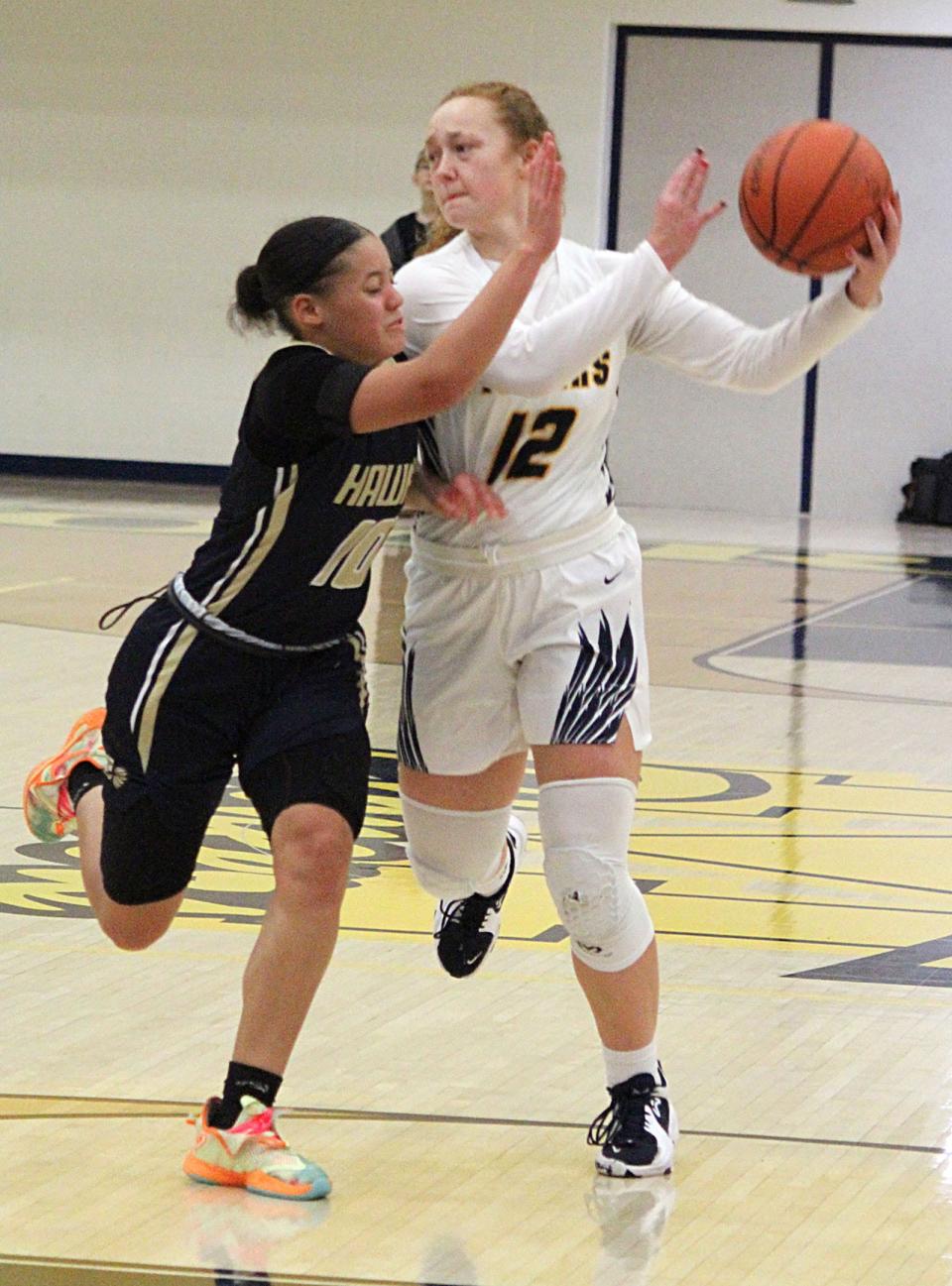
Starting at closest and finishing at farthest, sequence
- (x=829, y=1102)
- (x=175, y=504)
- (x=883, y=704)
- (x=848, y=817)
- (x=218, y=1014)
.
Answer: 1. (x=829, y=1102)
2. (x=218, y=1014)
3. (x=848, y=817)
4. (x=883, y=704)
5. (x=175, y=504)

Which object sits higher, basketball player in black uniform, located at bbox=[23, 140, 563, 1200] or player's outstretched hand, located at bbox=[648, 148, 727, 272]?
player's outstretched hand, located at bbox=[648, 148, 727, 272]

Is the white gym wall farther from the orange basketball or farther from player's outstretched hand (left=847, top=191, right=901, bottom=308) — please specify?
player's outstretched hand (left=847, top=191, right=901, bottom=308)

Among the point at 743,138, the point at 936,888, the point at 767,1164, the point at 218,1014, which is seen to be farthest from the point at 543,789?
the point at 743,138

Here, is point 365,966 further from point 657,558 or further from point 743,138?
point 743,138

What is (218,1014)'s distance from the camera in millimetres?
3750

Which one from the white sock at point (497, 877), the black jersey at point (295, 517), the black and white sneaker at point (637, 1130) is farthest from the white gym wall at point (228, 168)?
the black and white sneaker at point (637, 1130)

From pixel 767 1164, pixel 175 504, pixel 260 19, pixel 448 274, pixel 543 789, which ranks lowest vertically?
pixel 175 504

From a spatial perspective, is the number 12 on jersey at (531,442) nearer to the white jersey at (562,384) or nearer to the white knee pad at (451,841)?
the white jersey at (562,384)

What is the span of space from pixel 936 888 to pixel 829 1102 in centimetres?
155

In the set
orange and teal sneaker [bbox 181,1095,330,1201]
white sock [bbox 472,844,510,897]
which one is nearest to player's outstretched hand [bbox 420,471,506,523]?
white sock [bbox 472,844,510,897]

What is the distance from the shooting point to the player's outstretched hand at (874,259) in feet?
10.3

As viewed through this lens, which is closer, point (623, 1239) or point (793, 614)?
point (623, 1239)

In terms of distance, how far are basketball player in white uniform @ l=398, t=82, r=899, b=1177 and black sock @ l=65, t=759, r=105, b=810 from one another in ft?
1.80

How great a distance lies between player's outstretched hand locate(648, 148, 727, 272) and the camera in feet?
9.61
